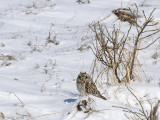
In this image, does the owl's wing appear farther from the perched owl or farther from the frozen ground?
the frozen ground

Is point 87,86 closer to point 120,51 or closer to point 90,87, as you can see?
point 90,87

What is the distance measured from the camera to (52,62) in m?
4.71

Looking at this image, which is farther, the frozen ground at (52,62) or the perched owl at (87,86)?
the perched owl at (87,86)

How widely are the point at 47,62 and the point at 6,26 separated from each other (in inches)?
90.8

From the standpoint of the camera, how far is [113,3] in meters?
7.51

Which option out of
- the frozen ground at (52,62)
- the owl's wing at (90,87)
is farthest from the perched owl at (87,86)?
the frozen ground at (52,62)

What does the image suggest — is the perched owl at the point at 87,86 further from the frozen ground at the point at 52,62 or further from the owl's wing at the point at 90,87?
the frozen ground at the point at 52,62

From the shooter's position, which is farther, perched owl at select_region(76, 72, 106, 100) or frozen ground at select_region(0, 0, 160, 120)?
perched owl at select_region(76, 72, 106, 100)

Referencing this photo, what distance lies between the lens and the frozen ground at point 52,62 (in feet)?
7.92

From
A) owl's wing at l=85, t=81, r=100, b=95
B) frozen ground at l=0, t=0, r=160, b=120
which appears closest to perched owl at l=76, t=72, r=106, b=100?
owl's wing at l=85, t=81, r=100, b=95

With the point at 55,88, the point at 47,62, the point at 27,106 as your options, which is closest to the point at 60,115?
the point at 27,106

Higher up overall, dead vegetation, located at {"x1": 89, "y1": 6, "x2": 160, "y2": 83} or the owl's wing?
dead vegetation, located at {"x1": 89, "y1": 6, "x2": 160, "y2": 83}

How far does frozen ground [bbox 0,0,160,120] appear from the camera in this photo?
7.92ft

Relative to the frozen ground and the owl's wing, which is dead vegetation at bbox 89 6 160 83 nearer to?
the frozen ground
